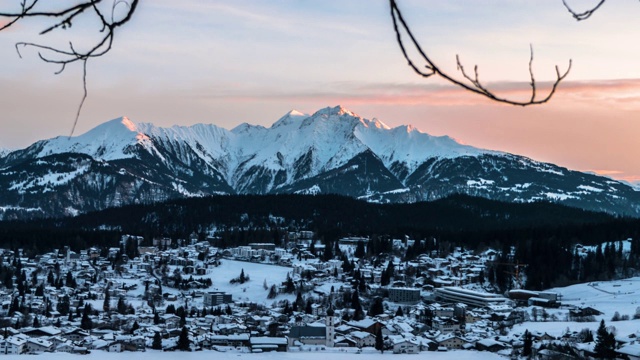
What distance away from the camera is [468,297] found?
139ft

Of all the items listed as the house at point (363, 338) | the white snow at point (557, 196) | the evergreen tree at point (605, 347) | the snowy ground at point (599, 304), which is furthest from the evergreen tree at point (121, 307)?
the white snow at point (557, 196)

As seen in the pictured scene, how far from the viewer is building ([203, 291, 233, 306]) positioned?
1638 inches

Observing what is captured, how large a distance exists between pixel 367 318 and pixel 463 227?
4756 centimetres

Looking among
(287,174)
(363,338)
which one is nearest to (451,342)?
(363,338)

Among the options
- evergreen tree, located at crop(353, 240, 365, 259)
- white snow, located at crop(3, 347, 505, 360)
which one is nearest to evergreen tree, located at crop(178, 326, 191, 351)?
white snow, located at crop(3, 347, 505, 360)

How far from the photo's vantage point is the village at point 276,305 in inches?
1129

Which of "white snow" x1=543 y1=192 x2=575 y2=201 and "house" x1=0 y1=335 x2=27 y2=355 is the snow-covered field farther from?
"white snow" x1=543 y1=192 x2=575 y2=201

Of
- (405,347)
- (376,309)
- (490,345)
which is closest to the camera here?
(490,345)

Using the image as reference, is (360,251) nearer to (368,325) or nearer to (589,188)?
(368,325)

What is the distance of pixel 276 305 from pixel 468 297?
Answer: 30.6ft

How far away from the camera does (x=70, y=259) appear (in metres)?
56.6

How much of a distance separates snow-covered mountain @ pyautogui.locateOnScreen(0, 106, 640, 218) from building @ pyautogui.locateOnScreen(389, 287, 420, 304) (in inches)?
3358

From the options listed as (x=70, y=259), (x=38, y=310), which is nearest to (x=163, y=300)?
(x=38, y=310)

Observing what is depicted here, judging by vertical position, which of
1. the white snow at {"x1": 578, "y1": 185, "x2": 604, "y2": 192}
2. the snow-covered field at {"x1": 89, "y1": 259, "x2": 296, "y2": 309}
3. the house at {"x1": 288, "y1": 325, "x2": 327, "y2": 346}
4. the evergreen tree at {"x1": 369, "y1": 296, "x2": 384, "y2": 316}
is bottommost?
the snow-covered field at {"x1": 89, "y1": 259, "x2": 296, "y2": 309}
